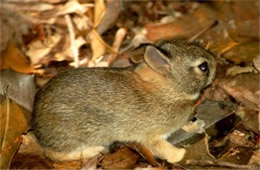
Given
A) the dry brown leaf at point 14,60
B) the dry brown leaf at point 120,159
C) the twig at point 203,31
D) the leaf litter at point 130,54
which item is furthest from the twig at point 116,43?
the dry brown leaf at point 120,159

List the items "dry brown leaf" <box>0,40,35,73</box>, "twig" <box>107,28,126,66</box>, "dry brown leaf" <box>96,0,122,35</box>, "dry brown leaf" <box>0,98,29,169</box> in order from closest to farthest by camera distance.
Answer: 1. "dry brown leaf" <box>0,98,29,169</box>
2. "twig" <box>107,28,126,66</box>
3. "dry brown leaf" <box>0,40,35,73</box>
4. "dry brown leaf" <box>96,0,122,35</box>

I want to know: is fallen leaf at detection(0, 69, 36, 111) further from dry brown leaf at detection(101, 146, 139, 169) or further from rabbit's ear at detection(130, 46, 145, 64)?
rabbit's ear at detection(130, 46, 145, 64)

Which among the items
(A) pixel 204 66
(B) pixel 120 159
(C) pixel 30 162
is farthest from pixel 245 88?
(C) pixel 30 162

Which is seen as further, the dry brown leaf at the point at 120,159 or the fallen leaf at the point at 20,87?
the fallen leaf at the point at 20,87

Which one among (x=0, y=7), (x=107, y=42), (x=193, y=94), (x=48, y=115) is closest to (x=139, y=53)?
(x=107, y=42)

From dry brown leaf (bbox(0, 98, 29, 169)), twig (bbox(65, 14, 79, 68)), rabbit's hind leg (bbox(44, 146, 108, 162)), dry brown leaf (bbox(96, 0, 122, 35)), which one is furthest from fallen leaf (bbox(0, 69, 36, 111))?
dry brown leaf (bbox(96, 0, 122, 35))

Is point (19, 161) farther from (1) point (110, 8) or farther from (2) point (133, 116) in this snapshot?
(1) point (110, 8)

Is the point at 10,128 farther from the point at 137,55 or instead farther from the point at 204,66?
the point at 204,66

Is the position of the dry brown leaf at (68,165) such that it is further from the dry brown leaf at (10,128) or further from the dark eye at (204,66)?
the dark eye at (204,66)
